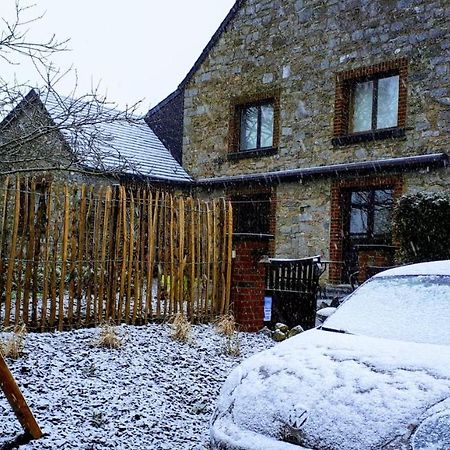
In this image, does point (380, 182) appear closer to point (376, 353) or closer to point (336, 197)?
point (336, 197)

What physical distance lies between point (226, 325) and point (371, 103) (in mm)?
7990

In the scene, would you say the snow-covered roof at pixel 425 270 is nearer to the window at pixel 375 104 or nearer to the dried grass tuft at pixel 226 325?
the dried grass tuft at pixel 226 325

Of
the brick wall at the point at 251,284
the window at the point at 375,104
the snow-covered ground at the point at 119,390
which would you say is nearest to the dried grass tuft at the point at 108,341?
the snow-covered ground at the point at 119,390

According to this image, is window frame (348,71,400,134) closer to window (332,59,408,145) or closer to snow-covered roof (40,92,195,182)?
window (332,59,408,145)

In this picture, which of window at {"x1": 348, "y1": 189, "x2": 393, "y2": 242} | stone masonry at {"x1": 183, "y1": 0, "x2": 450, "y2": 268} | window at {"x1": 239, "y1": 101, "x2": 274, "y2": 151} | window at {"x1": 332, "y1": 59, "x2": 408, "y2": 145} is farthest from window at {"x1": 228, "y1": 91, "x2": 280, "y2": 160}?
window at {"x1": 348, "y1": 189, "x2": 393, "y2": 242}

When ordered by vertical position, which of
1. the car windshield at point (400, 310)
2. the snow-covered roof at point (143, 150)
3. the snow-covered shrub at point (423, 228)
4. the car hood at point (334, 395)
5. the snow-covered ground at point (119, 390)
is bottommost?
Result: the snow-covered ground at point (119, 390)

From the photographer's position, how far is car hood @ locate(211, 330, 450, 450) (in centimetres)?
283

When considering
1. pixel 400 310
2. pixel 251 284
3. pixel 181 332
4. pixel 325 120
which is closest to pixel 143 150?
pixel 325 120

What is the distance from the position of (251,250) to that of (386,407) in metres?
5.55

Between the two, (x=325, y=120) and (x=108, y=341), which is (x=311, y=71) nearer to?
(x=325, y=120)

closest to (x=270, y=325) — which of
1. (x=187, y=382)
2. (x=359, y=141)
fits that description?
(x=187, y=382)

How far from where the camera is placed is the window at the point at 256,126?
51.2 feet

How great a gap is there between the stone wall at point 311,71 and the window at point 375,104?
481 millimetres

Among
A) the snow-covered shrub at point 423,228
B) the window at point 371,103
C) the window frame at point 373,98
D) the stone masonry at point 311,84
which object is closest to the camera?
the snow-covered shrub at point 423,228
